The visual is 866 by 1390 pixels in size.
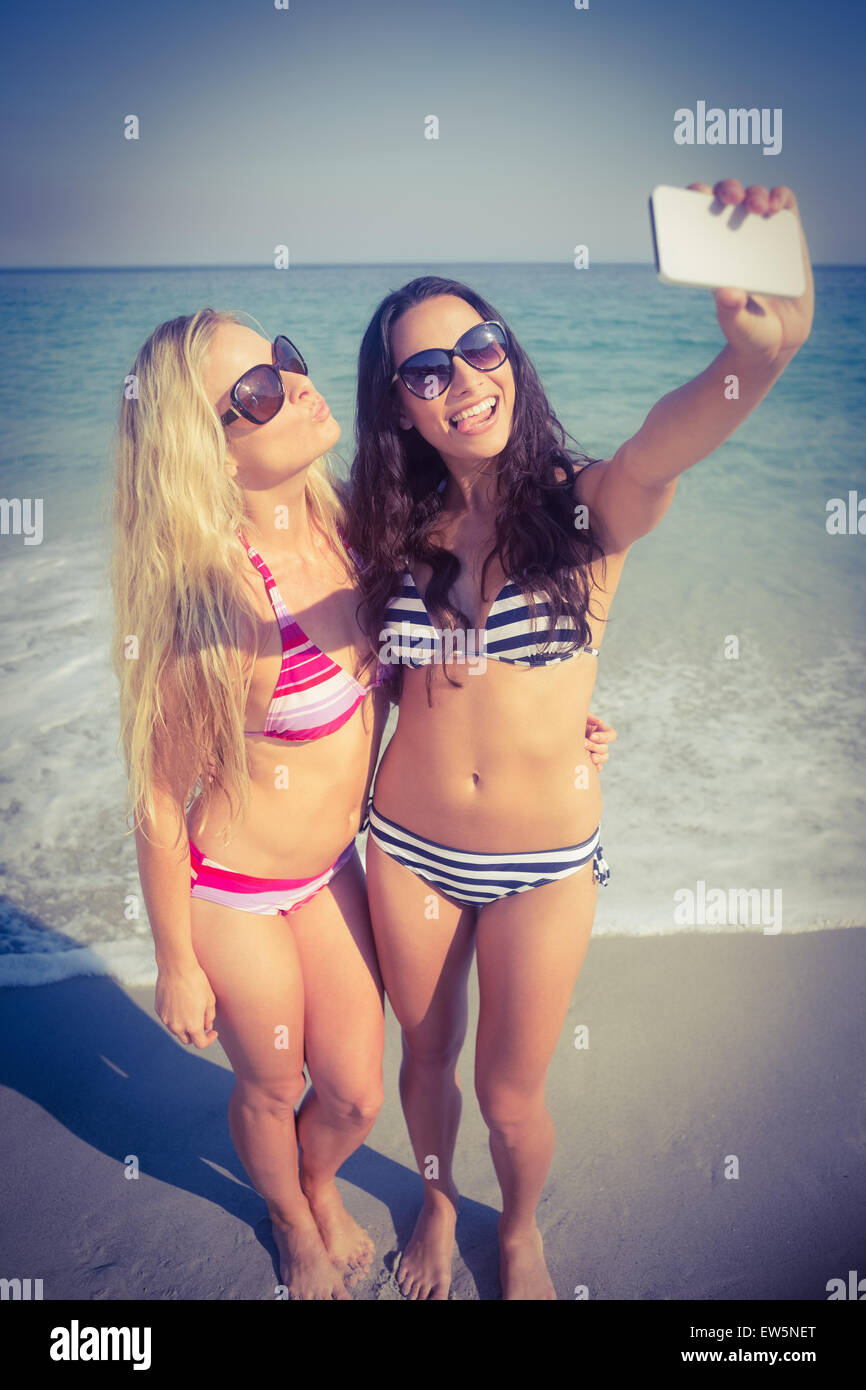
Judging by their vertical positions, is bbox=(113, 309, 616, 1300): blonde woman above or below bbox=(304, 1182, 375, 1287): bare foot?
above

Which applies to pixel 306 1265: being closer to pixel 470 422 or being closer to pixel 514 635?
pixel 514 635

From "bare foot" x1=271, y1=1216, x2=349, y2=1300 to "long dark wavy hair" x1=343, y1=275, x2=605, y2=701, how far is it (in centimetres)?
176

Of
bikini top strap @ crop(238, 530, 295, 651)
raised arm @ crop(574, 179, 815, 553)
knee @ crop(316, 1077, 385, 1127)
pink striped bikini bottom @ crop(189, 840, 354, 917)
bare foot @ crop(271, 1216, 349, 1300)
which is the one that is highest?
raised arm @ crop(574, 179, 815, 553)

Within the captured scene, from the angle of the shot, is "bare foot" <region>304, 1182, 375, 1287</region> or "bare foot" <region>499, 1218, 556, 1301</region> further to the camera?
"bare foot" <region>304, 1182, 375, 1287</region>

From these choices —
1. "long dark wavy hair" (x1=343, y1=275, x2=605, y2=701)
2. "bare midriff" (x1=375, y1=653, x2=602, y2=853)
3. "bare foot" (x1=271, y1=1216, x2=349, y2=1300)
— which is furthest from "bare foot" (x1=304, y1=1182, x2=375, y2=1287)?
"long dark wavy hair" (x1=343, y1=275, x2=605, y2=701)

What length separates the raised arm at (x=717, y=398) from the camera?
4.82ft

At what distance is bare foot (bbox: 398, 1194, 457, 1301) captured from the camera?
269cm

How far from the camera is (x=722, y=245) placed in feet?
Answer: 4.47

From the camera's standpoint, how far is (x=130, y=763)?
2.33m

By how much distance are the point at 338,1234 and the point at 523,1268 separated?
61 centimetres

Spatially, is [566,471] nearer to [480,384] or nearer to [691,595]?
[480,384]

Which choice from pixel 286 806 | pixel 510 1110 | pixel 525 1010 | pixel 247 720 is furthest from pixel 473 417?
pixel 510 1110

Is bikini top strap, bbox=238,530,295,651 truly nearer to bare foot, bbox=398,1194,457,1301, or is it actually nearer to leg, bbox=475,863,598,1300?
leg, bbox=475,863,598,1300
